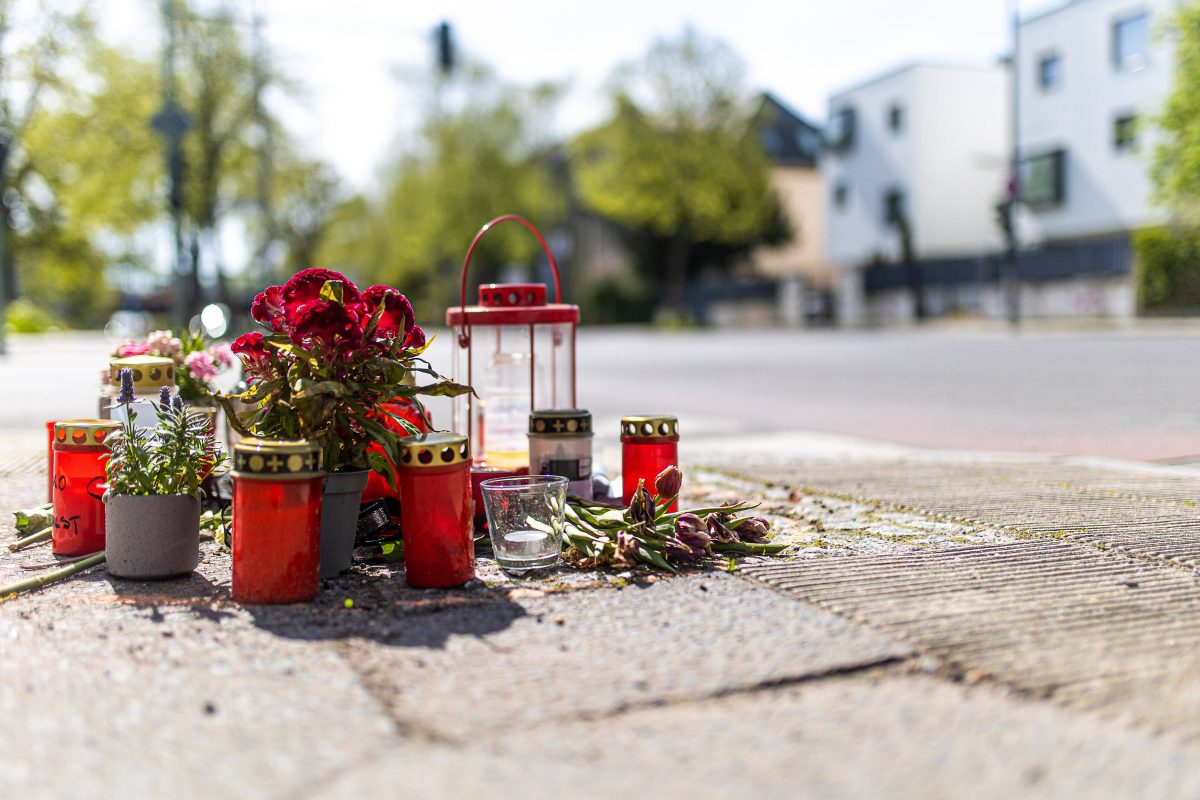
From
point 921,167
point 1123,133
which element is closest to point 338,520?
point 1123,133

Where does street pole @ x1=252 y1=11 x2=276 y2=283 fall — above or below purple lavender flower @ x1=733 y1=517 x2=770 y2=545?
above

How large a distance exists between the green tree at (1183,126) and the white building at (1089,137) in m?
4.74

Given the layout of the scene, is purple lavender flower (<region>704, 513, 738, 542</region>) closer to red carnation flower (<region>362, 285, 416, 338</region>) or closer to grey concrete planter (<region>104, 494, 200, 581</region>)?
red carnation flower (<region>362, 285, 416, 338</region>)

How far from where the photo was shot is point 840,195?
1766 inches

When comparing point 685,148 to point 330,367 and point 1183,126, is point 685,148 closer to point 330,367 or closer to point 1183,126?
point 1183,126

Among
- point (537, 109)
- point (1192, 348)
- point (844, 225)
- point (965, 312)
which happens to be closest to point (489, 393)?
point (1192, 348)

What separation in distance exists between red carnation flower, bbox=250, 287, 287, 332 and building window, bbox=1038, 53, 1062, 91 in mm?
36979

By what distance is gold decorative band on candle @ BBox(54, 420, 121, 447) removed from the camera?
3.74 m

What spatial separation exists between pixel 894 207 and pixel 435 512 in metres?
41.1

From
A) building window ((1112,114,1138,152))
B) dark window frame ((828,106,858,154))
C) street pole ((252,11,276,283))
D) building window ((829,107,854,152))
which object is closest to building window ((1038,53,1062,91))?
building window ((1112,114,1138,152))

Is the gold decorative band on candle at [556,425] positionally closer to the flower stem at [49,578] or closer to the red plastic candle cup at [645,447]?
the red plastic candle cup at [645,447]

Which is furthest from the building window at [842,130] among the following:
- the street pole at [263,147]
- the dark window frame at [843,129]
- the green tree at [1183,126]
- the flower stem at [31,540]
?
the flower stem at [31,540]

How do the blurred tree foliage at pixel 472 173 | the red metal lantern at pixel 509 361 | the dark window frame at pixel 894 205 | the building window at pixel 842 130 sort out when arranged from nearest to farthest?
the red metal lantern at pixel 509 361, the dark window frame at pixel 894 205, the building window at pixel 842 130, the blurred tree foliage at pixel 472 173

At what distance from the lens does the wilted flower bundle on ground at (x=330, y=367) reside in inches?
133
